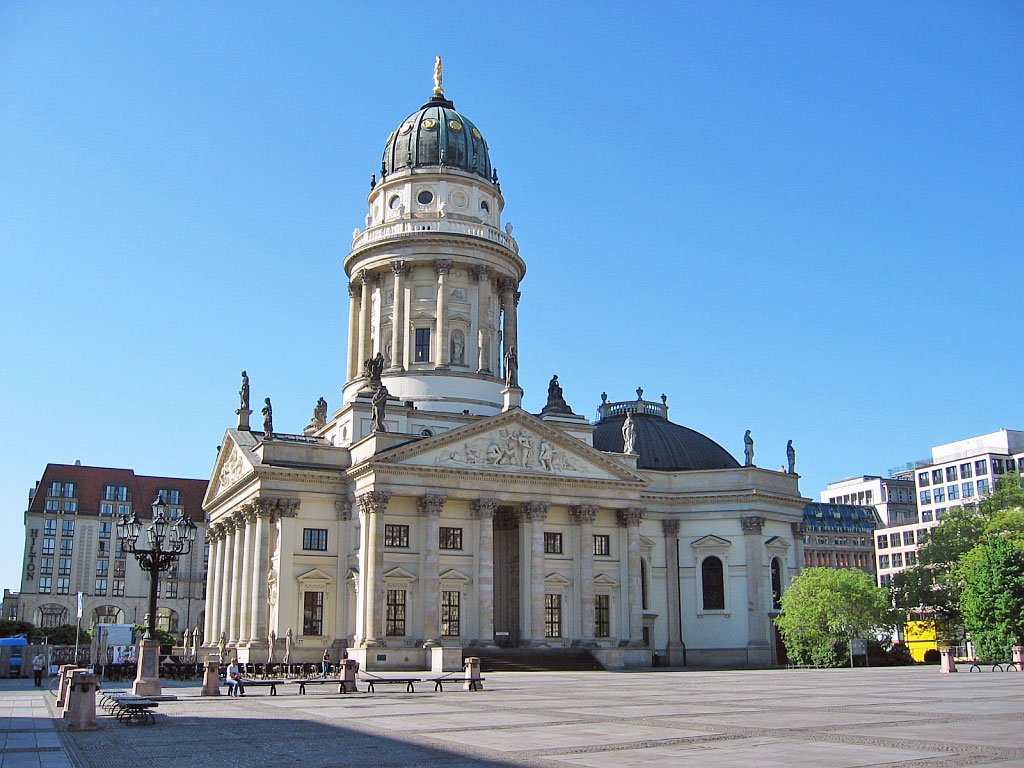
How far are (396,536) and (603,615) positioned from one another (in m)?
14.2

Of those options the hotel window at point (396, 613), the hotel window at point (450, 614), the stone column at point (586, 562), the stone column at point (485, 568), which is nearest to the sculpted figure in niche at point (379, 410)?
the stone column at point (485, 568)

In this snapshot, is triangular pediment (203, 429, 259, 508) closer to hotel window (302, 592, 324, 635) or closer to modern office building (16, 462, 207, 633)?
hotel window (302, 592, 324, 635)

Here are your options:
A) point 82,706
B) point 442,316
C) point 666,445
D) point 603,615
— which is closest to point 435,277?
point 442,316

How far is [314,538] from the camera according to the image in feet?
210

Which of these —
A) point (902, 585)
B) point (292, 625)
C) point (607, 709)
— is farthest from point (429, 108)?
point (607, 709)

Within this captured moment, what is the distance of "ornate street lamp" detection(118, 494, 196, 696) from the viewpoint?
3472 centimetres

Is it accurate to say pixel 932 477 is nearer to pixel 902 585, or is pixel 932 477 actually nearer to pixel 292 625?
pixel 902 585

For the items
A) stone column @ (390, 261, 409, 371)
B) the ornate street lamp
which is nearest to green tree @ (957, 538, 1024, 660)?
stone column @ (390, 261, 409, 371)

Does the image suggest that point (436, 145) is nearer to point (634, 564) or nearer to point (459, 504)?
point (459, 504)

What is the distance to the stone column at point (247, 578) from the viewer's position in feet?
212

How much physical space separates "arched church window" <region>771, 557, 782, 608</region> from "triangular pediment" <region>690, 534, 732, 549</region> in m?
3.59

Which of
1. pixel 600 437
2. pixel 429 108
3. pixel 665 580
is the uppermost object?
pixel 429 108

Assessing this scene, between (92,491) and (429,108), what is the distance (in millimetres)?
62000

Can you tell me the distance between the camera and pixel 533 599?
63250mm
